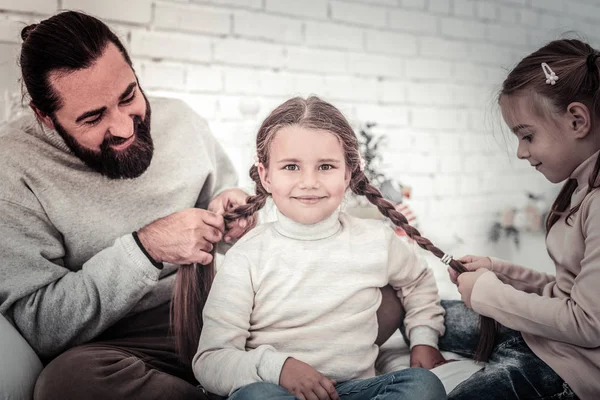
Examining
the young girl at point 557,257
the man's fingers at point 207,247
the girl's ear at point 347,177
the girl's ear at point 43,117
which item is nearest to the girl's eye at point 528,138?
the young girl at point 557,257

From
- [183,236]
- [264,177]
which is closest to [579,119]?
[264,177]

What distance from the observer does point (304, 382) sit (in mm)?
1048

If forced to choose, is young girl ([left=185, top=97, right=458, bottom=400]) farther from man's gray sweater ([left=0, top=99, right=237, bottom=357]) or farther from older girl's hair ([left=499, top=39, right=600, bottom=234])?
older girl's hair ([left=499, top=39, right=600, bottom=234])

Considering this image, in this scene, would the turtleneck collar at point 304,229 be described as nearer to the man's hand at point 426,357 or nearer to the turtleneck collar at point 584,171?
the man's hand at point 426,357

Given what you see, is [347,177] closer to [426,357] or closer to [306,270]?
[306,270]

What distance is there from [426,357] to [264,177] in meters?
0.55

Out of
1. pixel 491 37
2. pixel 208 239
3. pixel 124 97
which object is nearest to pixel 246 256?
pixel 208 239

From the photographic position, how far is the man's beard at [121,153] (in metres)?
1.25

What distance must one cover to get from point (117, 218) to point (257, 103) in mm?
482

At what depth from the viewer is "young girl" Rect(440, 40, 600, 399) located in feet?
3.61

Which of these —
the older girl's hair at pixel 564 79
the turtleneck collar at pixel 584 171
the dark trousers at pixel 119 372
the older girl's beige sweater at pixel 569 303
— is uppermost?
the older girl's hair at pixel 564 79

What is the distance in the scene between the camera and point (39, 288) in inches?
47.3

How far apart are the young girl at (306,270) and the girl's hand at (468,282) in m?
0.15

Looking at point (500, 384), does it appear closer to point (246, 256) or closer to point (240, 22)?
point (246, 256)
